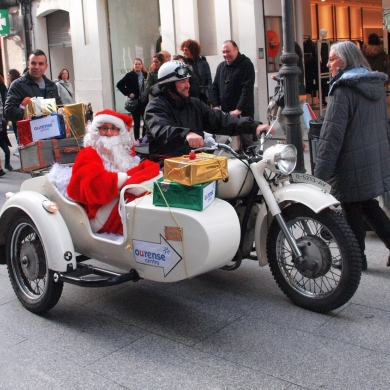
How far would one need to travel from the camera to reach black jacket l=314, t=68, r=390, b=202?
190 inches

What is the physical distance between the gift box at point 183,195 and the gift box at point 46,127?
1401 mm

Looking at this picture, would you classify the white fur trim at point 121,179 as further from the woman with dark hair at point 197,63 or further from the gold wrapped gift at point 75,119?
the woman with dark hair at point 197,63

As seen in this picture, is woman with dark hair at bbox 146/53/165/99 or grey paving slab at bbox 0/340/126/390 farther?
woman with dark hair at bbox 146/53/165/99

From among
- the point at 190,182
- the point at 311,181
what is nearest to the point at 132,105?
the point at 311,181

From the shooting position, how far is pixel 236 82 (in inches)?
380

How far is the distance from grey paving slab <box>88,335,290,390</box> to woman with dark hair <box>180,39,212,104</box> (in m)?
6.80

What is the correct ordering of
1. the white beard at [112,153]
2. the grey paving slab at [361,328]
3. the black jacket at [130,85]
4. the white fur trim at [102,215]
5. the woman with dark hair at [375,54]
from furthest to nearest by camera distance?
1. the black jacket at [130,85]
2. the woman with dark hair at [375,54]
3. the white beard at [112,153]
4. the white fur trim at [102,215]
5. the grey paving slab at [361,328]

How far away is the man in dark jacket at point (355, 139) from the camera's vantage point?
483 cm

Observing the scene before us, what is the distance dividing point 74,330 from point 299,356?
151 cm

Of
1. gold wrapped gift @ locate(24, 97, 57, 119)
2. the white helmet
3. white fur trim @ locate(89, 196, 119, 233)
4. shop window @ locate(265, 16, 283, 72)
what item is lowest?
white fur trim @ locate(89, 196, 119, 233)

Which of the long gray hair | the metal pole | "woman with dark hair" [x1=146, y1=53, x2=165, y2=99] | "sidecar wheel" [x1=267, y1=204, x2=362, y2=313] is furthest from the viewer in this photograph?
"woman with dark hair" [x1=146, y1=53, x2=165, y2=99]

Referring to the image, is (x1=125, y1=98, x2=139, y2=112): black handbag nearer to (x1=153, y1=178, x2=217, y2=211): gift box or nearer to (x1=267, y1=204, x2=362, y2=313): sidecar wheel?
(x1=267, y1=204, x2=362, y2=313): sidecar wheel

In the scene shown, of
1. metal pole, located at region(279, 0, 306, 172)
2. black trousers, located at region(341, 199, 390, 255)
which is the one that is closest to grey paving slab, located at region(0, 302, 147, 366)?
black trousers, located at region(341, 199, 390, 255)

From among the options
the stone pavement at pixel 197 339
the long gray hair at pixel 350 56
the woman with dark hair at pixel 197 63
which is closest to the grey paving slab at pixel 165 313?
the stone pavement at pixel 197 339
